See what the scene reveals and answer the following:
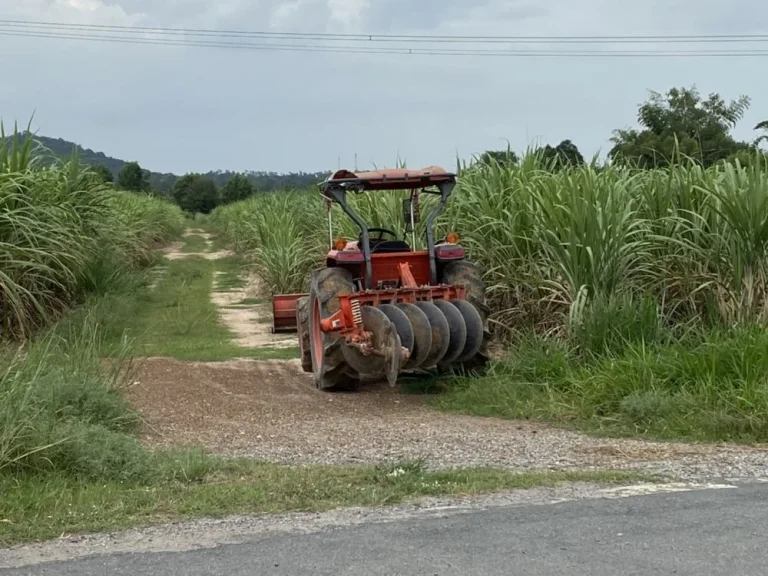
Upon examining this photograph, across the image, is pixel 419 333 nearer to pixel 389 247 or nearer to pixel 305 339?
pixel 389 247

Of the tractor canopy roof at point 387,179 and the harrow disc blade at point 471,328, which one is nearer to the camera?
the harrow disc blade at point 471,328

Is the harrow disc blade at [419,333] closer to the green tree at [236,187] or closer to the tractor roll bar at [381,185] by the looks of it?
the tractor roll bar at [381,185]

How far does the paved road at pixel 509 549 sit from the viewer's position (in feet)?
12.5

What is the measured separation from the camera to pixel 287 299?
12758mm

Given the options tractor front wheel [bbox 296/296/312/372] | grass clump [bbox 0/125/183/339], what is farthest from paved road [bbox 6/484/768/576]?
grass clump [bbox 0/125/183/339]

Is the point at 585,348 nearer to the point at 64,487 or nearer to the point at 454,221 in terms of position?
the point at 454,221

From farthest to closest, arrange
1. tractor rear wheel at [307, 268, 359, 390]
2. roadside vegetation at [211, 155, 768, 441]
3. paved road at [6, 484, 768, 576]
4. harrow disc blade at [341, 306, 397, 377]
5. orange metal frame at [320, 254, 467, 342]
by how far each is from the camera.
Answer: tractor rear wheel at [307, 268, 359, 390] → orange metal frame at [320, 254, 467, 342] → harrow disc blade at [341, 306, 397, 377] → roadside vegetation at [211, 155, 768, 441] → paved road at [6, 484, 768, 576]

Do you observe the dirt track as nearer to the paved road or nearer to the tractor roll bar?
the paved road

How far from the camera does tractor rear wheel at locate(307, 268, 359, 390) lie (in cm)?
830

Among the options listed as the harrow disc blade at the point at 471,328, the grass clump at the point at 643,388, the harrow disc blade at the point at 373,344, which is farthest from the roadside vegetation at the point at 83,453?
the harrow disc blade at the point at 471,328

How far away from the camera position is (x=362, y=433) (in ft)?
22.6

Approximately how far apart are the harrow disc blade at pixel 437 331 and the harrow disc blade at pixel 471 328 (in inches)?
10.9

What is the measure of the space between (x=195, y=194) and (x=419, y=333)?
7644 centimetres

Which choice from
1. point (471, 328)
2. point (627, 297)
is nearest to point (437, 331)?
point (471, 328)
